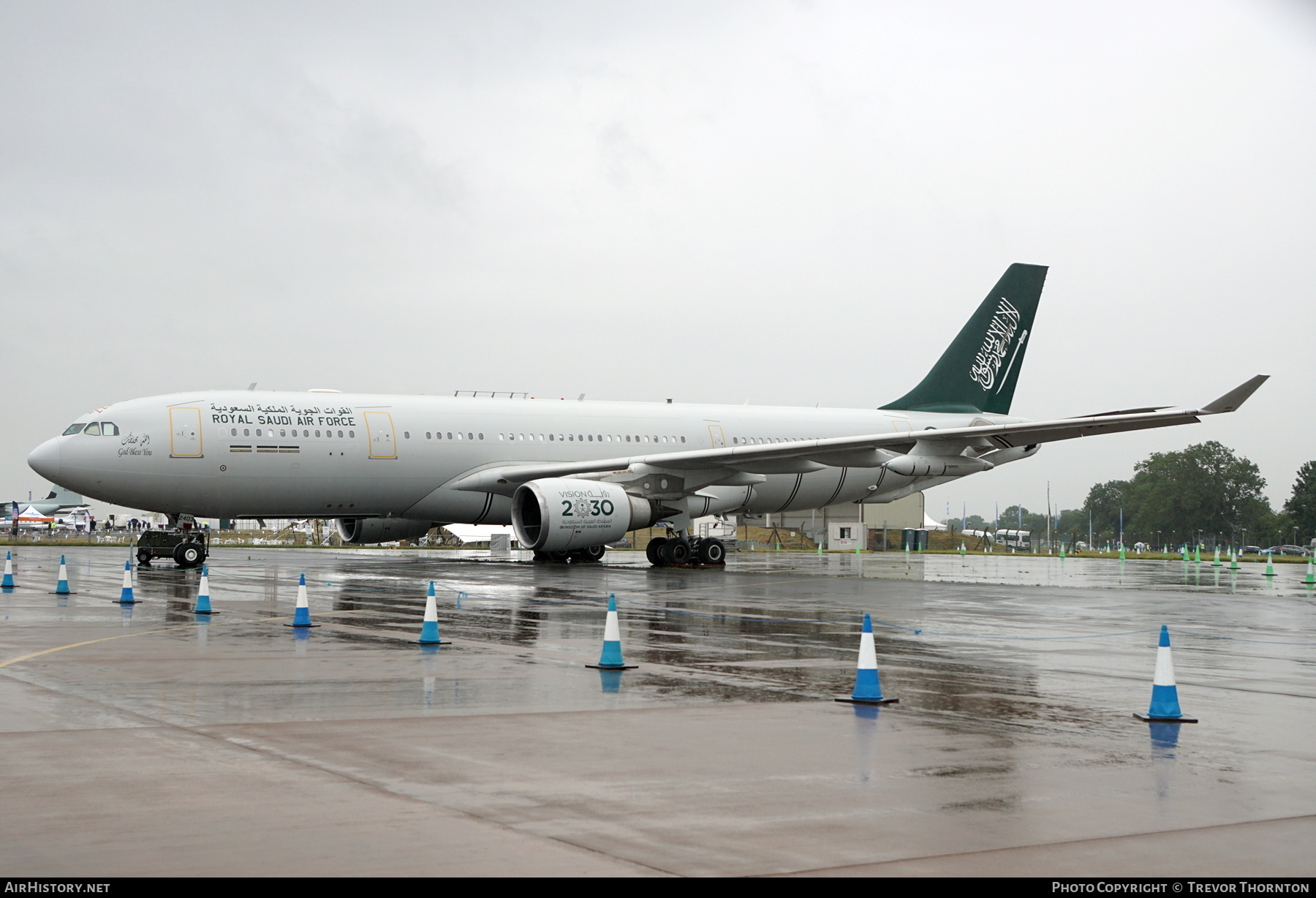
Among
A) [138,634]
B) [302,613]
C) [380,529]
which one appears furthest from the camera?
[380,529]

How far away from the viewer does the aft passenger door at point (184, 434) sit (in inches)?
1045

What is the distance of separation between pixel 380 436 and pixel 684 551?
795cm

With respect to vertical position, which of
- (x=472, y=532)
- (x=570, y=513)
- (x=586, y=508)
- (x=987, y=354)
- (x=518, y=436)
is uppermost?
(x=987, y=354)

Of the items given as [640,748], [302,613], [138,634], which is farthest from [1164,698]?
[138,634]

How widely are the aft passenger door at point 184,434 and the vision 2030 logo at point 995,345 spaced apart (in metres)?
22.4

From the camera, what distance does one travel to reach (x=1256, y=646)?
14.6 meters

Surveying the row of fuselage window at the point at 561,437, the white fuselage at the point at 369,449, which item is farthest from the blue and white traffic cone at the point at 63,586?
the row of fuselage window at the point at 561,437

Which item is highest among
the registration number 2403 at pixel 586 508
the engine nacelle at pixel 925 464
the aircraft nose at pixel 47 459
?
the engine nacelle at pixel 925 464

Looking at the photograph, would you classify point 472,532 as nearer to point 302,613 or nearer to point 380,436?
point 380,436

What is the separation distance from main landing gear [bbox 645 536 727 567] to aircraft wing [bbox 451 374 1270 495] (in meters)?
2.15

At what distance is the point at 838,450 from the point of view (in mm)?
29234

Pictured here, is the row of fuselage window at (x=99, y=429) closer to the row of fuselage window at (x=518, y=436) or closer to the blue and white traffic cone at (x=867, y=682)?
the row of fuselage window at (x=518, y=436)

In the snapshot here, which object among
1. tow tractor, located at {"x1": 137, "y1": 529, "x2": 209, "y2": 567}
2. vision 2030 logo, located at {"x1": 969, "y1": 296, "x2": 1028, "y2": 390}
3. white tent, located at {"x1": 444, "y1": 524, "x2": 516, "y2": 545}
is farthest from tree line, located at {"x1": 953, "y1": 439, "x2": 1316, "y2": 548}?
tow tractor, located at {"x1": 137, "y1": 529, "x2": 209, "y2": 567}

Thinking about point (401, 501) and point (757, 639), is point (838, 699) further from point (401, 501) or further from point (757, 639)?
point (401, 501)
